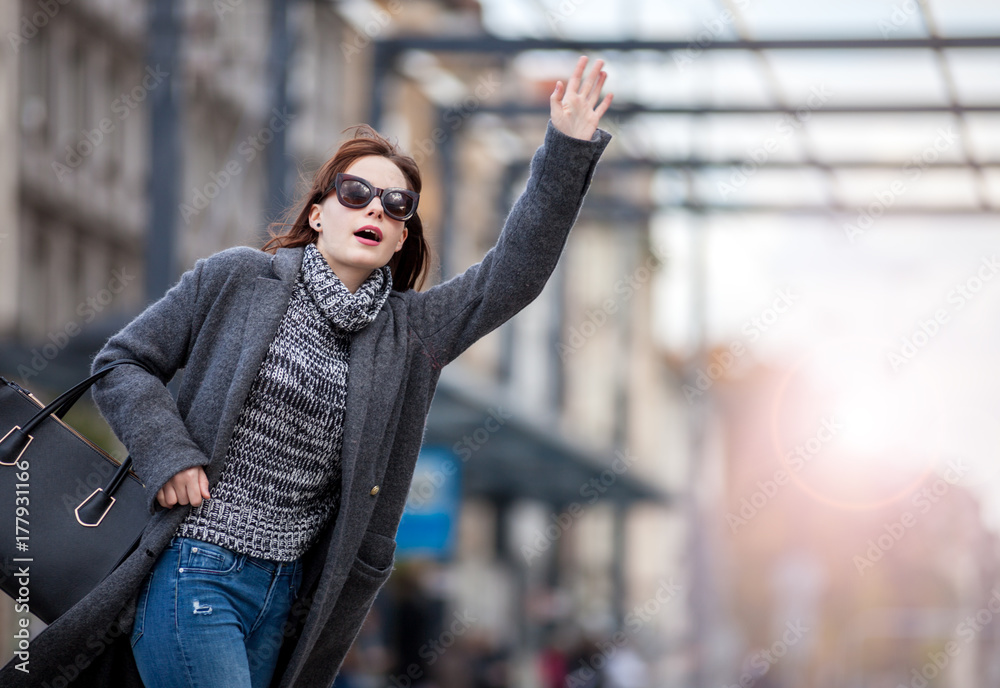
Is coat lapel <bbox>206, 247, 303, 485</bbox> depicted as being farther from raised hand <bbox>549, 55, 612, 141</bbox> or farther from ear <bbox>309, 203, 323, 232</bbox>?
raised hand <bbox>549, 55, 612, 141</bbox>

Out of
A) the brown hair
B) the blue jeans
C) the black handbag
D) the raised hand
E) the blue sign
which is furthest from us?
the blue sign

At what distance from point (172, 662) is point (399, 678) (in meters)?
12.1

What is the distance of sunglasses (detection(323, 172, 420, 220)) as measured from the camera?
124 inches

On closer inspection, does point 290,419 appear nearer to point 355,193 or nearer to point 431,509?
point 355,193

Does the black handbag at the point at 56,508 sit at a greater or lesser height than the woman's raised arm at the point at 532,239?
lesser

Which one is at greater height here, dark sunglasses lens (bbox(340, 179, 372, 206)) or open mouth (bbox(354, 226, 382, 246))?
dark sunglasses lens (bbox(340, 179, 372, 206))

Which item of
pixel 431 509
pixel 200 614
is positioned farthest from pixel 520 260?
pixel 431 509

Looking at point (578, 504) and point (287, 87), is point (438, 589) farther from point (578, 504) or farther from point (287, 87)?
point (578, 504)

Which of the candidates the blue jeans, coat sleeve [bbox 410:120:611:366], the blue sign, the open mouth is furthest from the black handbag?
the blue sign

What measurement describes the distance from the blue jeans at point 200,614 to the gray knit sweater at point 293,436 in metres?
0.04

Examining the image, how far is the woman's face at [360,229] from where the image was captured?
10.3 feet

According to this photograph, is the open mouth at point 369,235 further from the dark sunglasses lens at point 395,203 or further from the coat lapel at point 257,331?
the coat lapel at point 257,331

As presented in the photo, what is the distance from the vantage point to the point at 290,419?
305 cm

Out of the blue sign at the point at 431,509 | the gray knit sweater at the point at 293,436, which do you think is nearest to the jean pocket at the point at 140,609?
the gray knit sweater at the point at 293,436
